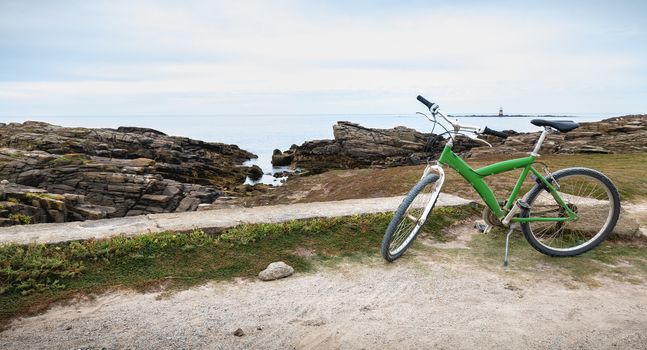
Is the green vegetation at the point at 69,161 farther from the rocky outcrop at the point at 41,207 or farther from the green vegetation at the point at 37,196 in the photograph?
the green vegetation at the point at 37,196

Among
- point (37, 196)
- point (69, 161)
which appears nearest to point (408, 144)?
point (69, 161)

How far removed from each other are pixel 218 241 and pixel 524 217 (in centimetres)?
461

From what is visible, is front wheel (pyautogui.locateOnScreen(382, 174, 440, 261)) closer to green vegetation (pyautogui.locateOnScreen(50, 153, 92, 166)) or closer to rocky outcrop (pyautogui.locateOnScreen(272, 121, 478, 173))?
green vegetation (pyautogui.locateOnScreen(50, 153, 92, 166))

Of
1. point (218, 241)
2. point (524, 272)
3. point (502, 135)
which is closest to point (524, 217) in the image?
point (524, 272)

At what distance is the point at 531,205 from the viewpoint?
6.43 metres

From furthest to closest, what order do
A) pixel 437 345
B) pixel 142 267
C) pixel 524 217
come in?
pixel 524 217, pixel 142 267, pixel 437 345

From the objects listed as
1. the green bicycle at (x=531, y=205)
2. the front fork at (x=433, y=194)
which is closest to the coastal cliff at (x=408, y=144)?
the green bicycle at (x=531, y=205)

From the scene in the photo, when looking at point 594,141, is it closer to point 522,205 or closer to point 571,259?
point 571,259

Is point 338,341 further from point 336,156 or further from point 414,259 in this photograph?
point 336,156

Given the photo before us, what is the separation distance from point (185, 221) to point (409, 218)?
12.8 ft

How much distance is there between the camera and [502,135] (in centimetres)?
595

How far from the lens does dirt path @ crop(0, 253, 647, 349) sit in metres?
4.02

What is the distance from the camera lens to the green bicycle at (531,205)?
6.12 meters

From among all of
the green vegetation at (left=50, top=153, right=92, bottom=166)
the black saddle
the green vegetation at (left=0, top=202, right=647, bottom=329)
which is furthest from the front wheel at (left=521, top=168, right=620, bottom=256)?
the green vegetation at (left=50, top=153, right=92, bottom=166)
